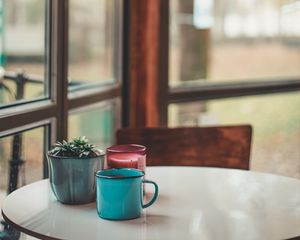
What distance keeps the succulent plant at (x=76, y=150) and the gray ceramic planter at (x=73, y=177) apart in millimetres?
19

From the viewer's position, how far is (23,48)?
2186mm

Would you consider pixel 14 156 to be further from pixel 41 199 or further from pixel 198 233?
pixel 198 233

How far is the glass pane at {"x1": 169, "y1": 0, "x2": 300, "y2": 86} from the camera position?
3.01m

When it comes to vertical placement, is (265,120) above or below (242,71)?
below

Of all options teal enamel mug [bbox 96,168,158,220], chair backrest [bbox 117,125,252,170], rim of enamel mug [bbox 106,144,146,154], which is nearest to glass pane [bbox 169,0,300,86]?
chair backrest [bbox 117,125,252,170]

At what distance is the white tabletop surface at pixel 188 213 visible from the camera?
3.59ft

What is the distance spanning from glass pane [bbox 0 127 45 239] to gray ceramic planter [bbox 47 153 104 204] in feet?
1.54

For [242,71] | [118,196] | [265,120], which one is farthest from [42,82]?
[265,120]

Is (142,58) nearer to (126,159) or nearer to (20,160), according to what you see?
(20,160)

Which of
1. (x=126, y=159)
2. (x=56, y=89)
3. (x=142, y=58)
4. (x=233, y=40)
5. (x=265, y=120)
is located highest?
(x=233, y=40)

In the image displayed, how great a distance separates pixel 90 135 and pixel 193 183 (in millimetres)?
1075

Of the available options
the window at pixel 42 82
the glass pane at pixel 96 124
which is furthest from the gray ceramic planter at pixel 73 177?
the glass pane at pixel 96 124

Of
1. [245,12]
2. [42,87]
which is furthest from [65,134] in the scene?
[245,12]

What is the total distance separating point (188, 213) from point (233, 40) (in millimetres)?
2205
